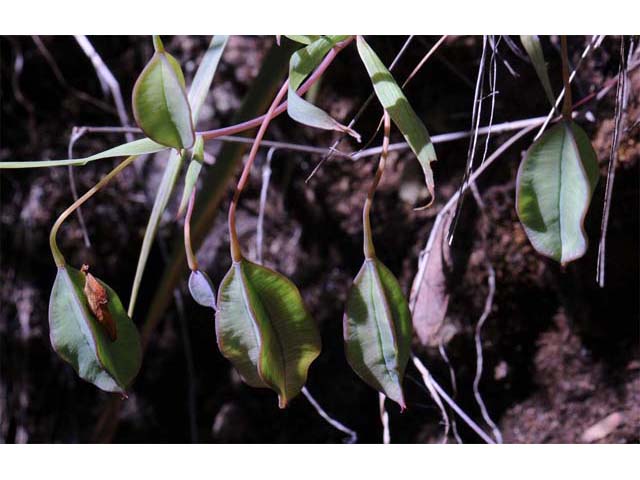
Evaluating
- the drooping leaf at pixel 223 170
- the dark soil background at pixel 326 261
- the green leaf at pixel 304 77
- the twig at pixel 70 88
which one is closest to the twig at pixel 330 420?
the dark soil background at pixel 326 261

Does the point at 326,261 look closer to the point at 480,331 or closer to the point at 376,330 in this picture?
the point at 480,331

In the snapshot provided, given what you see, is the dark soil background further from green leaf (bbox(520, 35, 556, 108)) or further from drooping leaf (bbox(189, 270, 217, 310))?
drooping leaf (bbox(189, 270, 217, 310))

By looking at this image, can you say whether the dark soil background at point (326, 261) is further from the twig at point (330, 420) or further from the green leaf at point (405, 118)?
the green leaf at point (405, 118)

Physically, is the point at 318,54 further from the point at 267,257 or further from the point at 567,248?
the point at 267,257

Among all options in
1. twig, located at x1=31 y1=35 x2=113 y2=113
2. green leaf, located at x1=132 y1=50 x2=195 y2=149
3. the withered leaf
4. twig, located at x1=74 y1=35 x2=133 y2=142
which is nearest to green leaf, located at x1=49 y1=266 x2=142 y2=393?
the withered leaf

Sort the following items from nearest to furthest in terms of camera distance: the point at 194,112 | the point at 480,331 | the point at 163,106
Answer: the point at 163,106
the point at 194,112
the point at 480,331

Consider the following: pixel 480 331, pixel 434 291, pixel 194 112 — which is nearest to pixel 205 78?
pixel 194 112
